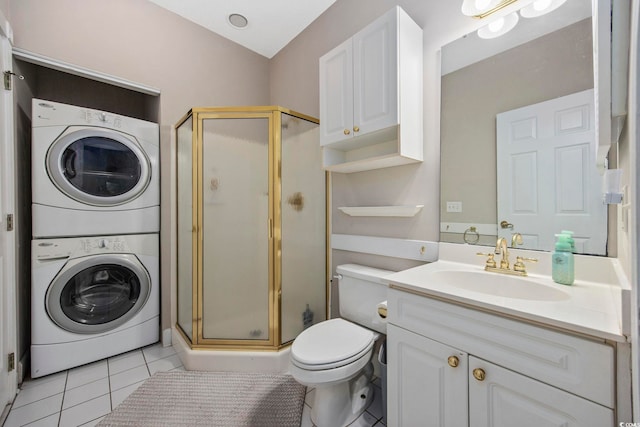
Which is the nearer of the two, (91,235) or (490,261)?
(490,261)

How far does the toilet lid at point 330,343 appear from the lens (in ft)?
4.01

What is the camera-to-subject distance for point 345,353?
1.25m

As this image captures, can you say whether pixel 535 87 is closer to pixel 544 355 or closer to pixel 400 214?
pixel 400 214

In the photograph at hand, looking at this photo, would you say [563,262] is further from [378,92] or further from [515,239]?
[378,92]

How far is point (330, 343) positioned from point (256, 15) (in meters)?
2.57

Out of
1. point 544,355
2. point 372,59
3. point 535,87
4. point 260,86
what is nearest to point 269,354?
point 544,355

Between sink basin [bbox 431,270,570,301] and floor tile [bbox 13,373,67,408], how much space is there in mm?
2344

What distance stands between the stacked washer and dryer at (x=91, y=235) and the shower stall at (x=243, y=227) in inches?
16.4

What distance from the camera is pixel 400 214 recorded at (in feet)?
5.24

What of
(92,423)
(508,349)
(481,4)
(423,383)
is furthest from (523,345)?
(92,423)

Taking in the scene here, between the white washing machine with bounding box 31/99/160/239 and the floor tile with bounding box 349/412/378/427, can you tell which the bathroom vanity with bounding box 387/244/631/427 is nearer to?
the floor tile with bounding box 349/412/378/427

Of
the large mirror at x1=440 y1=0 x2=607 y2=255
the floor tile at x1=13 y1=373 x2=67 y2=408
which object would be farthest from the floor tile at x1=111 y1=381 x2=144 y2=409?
the large mirror at x1=440 y1=0 x2=607 y2=255

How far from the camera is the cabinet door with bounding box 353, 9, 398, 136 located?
54.9 inches

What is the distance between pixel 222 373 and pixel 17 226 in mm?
1592
